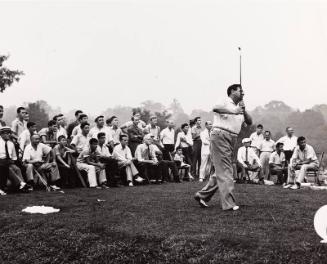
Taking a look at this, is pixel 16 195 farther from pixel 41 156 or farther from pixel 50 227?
pixel 50 227

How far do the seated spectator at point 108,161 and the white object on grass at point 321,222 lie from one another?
30.4ft

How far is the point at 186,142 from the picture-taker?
18.1 m

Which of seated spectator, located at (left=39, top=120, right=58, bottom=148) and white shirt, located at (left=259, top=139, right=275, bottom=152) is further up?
seated spectator, located at (left=39, top=120, right=58, bottom=148)

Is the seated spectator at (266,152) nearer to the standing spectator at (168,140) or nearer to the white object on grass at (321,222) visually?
the standing spectator at (168,140)

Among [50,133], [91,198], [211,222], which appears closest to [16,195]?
[91,198]

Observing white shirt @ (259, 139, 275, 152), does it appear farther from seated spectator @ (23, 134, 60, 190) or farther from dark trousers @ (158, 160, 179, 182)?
seated spectator @ (23, 134, 60, 190)

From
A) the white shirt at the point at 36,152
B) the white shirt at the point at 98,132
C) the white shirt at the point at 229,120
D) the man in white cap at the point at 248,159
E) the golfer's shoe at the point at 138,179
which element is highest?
the white shirt at the point at 229,120

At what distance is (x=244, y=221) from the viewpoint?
24.8 ft

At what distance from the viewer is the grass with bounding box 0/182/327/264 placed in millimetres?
6000

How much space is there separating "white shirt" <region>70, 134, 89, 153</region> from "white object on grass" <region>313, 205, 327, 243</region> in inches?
386

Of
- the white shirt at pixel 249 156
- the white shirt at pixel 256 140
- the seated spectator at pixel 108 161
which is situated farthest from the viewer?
the white shirt at pixel 256 140

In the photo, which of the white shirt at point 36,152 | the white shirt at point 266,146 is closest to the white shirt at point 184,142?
the white shirt at point 266,146

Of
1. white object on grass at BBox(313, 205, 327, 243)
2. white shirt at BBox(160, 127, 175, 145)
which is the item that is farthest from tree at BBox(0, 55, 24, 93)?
white object on grass at BBox(313, 205, 327, 243)

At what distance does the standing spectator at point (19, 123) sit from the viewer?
45.6ft
